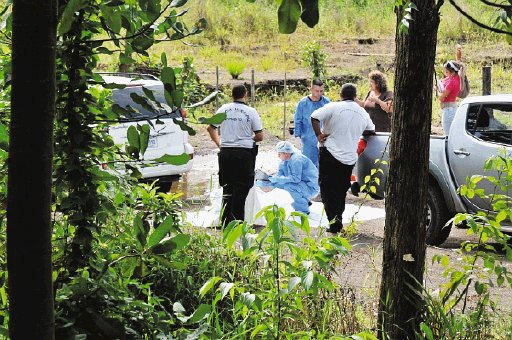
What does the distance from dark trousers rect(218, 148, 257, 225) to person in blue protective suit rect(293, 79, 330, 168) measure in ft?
8.27

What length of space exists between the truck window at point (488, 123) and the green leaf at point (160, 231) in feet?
24.7

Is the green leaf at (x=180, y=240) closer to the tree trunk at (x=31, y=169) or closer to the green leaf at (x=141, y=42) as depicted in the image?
the tree trunk at (x=31, y=169)

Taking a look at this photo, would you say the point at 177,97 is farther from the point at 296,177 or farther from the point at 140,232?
the point at 296,177

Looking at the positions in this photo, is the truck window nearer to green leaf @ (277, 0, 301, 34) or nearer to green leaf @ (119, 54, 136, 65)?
green leaf @ (119, 54, 136, 65)

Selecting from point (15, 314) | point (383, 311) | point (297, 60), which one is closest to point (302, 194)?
point (383, 311)

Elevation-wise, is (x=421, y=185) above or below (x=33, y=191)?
below

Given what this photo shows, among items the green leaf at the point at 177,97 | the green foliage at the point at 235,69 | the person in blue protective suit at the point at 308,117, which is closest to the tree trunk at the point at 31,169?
the green leaf at the point at 177,97

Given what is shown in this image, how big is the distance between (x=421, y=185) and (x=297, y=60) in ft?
75.1

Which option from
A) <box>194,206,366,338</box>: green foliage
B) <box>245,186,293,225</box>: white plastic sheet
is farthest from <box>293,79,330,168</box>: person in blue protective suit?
<box>194,206,366,338</box>: green foliage

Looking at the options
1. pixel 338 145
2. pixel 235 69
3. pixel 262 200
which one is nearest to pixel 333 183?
pixel 338 145

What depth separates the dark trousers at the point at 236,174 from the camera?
998cm

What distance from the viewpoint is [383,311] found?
15.6 ft

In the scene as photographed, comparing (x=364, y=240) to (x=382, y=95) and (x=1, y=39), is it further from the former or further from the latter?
(x=1, y=39)

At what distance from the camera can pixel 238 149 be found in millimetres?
9945
